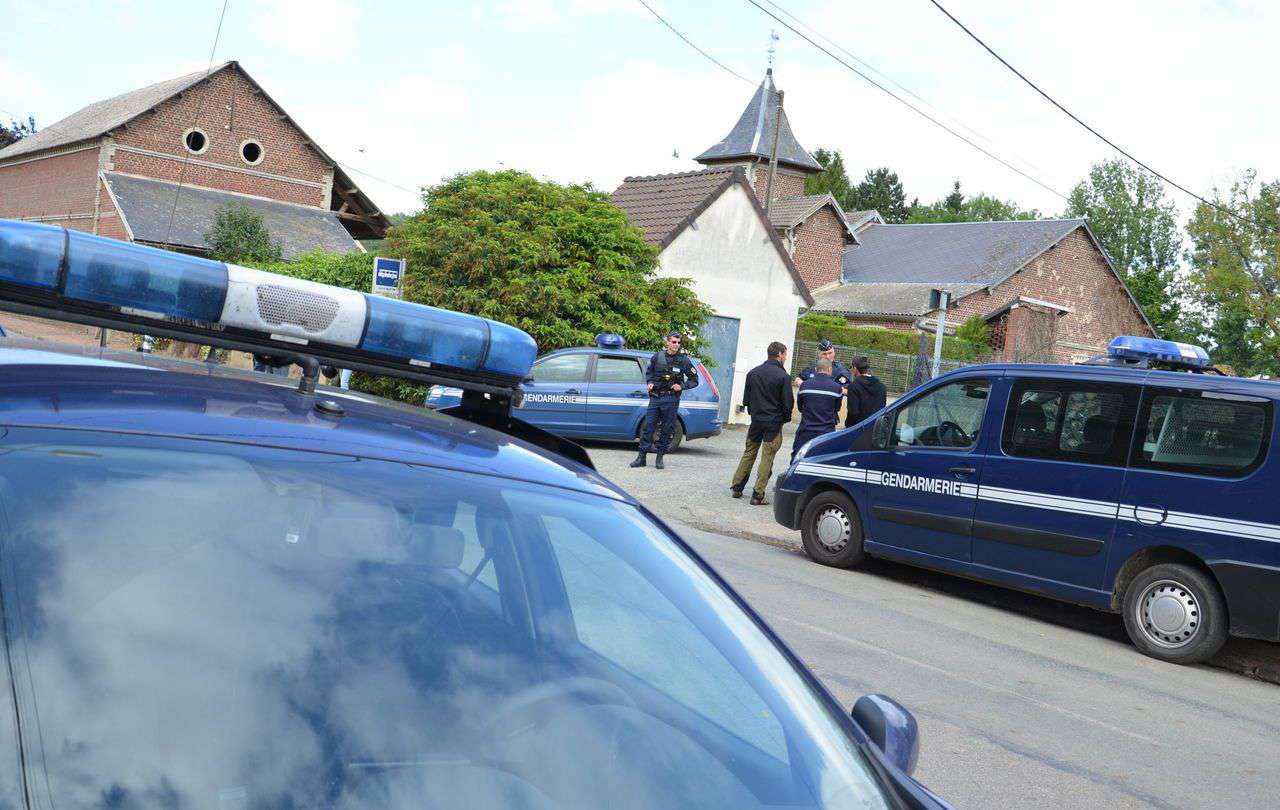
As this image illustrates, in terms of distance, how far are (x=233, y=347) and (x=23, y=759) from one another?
1517 mm

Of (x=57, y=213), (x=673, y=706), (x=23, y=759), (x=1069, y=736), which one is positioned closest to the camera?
(x=23, y=759)

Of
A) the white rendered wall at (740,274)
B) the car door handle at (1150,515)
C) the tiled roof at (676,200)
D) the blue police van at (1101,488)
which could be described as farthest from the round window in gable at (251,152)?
the car door handle at (1150,515)

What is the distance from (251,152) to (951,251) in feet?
99.7

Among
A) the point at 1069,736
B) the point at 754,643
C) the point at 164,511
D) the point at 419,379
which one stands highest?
the point at 419,379

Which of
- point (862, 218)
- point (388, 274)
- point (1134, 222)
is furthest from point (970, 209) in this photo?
point (388, 274)

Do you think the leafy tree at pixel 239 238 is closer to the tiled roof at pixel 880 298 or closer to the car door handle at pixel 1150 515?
the tiled roof at pixel 880 298

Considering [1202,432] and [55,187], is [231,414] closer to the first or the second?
[1202,432]

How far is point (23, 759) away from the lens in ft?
5.35

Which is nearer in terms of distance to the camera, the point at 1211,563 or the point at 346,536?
the point at 346,536

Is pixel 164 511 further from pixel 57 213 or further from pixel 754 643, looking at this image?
pixel 57 213

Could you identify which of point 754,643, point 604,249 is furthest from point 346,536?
point 604,249

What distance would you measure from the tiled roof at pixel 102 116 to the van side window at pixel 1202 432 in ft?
123

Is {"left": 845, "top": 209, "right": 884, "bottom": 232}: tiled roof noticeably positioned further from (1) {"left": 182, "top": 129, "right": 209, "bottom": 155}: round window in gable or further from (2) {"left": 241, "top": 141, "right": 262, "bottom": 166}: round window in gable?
(1) {"left": 182, "top": 129, "right": 209, "bottom": 155}: round window in gable

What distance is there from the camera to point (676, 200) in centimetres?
2625
